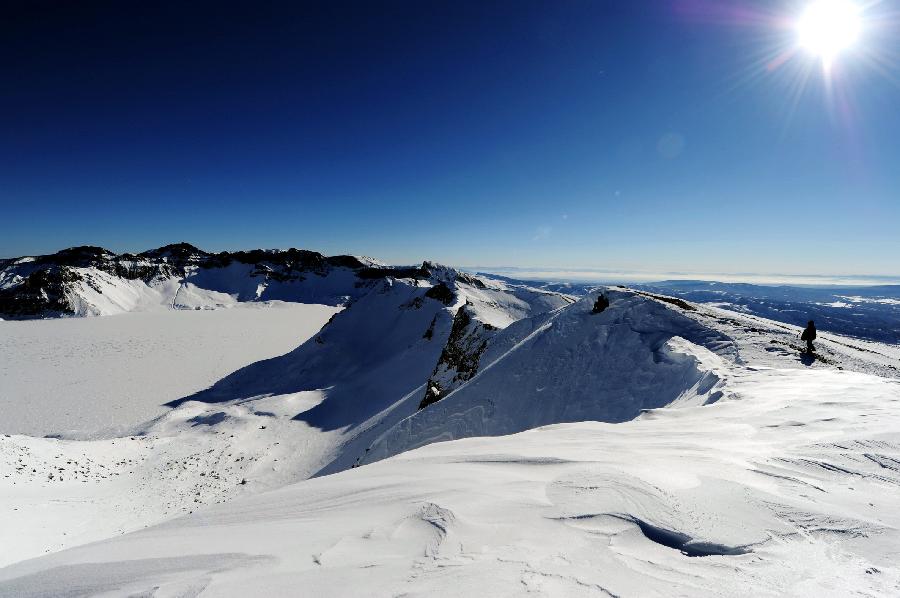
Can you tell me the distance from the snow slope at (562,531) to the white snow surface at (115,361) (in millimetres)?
32721

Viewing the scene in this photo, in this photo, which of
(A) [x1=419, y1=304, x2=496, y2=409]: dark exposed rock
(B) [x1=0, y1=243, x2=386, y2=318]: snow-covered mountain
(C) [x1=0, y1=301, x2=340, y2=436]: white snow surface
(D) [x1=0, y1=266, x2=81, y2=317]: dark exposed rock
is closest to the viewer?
(A) [x1=419, y1=304, x2=496, y2=409]: dark exposed rock

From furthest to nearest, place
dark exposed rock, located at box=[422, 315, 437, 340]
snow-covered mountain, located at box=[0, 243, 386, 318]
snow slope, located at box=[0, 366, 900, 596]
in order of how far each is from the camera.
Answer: snow-covered mountain, located at box=[0, 243, 386, 318]
dark exposed rock, located at box=[422, 315, 437, 340]
snow slope, located at box=[0, 366, 900, 596]

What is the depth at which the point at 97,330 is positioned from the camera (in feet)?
223

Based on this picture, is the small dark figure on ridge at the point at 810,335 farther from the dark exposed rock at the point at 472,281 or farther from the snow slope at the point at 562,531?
the dark exposed rock at the point at 472,281

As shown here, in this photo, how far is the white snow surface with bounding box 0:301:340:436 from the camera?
30.6 metres

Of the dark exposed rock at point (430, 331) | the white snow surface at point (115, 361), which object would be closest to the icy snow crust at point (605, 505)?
the dark exposed rock at point (430, 331)

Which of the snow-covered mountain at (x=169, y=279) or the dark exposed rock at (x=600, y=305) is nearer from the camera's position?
the dark exposed rock at (x=600, y=305)

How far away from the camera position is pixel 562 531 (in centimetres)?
326

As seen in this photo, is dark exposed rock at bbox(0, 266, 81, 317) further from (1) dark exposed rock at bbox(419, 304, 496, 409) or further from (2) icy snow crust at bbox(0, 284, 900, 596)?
(1) dark exposed rock at bbox(419, 304, 496, 409)

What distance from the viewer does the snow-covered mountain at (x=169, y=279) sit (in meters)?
86.2

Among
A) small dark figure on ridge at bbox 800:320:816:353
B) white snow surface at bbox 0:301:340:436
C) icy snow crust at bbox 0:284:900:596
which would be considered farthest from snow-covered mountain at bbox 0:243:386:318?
small dark figure on ridge at bbox 800:320:816:353

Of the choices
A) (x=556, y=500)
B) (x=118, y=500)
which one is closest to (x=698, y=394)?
(x=556, y=500)

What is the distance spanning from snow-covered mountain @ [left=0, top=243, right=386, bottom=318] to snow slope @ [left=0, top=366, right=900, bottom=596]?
11578 centimetres

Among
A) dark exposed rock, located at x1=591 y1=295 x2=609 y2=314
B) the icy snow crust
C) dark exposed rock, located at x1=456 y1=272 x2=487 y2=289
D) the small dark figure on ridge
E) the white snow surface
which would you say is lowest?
the white snow surface
